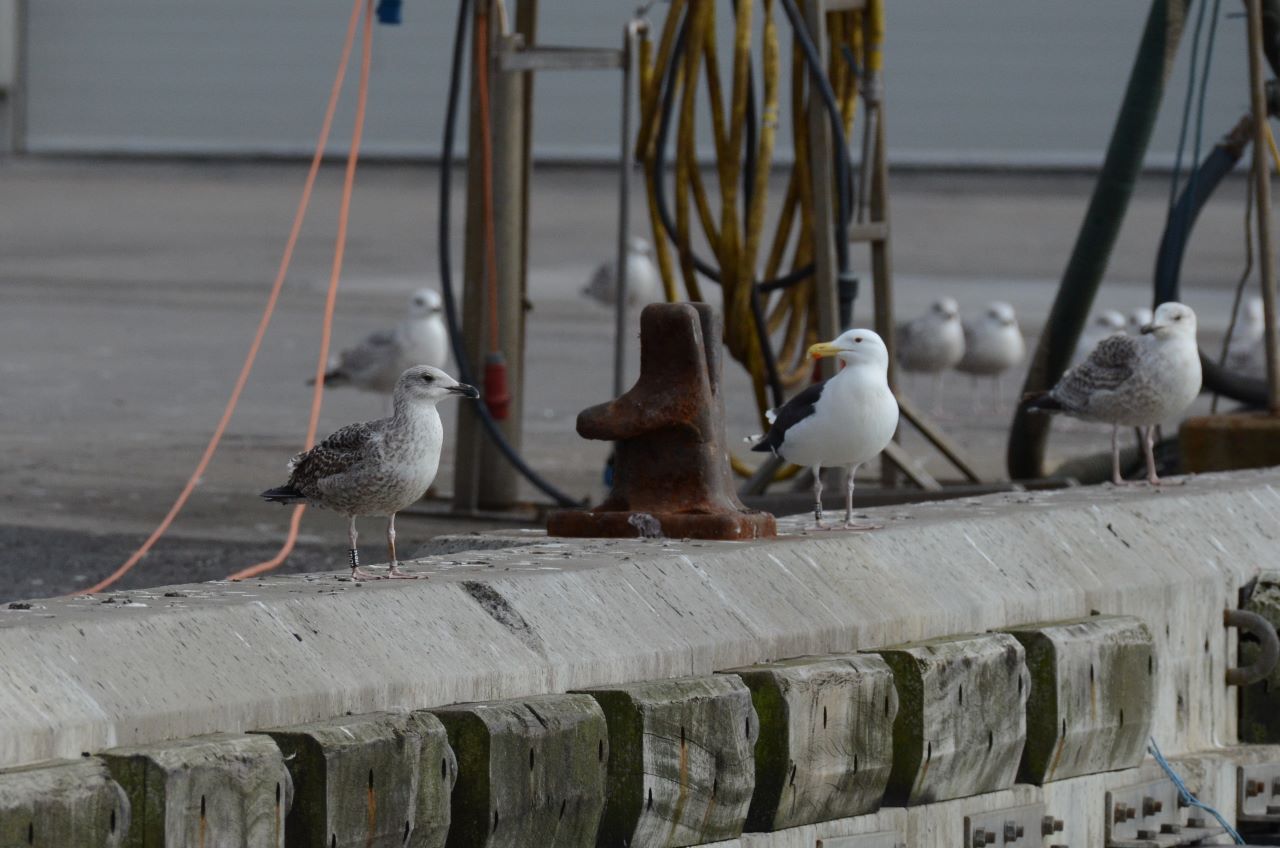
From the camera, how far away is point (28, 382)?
1521cm

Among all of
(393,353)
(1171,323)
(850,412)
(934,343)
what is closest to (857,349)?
(850,412)

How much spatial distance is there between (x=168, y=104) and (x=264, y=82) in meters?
1.76

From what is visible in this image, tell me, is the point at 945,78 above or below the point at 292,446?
above

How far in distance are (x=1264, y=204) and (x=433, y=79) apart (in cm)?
3134

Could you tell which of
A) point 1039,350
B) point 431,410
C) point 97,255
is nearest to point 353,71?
point 97,255

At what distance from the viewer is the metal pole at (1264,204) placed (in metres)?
9.02

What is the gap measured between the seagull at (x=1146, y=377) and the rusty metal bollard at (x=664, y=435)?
1.59 m

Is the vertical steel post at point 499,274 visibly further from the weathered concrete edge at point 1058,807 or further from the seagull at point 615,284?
the seagull at point 615,284

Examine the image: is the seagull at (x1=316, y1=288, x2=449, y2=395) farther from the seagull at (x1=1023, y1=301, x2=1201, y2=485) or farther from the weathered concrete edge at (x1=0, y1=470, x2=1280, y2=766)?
the weathered concrete edge at (x1=0, y1=470, x2=1280, y2=766)

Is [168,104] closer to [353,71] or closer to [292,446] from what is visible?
[353,71]

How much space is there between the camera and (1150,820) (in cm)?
634

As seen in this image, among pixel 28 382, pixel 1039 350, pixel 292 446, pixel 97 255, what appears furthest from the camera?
pixel 97 255

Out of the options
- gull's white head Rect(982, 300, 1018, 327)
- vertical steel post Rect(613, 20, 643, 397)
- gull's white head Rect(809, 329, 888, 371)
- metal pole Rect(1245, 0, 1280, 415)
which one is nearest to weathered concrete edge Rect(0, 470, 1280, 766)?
gull's white head Rect(809, 329, 888, 371)

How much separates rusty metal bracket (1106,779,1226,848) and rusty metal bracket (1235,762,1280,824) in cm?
18
